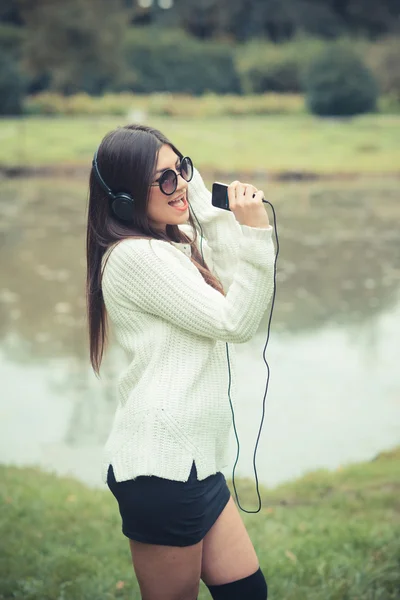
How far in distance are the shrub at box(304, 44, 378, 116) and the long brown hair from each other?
22.4m

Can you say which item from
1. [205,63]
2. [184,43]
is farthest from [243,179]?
[184,43]

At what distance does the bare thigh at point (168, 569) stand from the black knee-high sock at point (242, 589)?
9 cm

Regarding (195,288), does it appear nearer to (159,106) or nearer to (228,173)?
(228,173)

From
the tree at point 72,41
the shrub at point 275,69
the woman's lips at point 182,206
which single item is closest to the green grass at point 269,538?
the woman's lips at point 182,206

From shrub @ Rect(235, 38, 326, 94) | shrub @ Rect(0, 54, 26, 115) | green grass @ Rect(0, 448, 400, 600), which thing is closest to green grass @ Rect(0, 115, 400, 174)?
shrub @ Rect(0, 54, 26, 115)

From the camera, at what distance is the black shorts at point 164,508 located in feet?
5.26

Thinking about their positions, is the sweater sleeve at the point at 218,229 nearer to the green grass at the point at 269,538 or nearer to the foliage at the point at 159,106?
the green grass at the point at 269,538

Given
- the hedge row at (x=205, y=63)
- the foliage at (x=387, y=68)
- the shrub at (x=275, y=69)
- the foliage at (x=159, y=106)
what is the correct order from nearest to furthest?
the foliage at (x=159, y=106) → the foliage at (x=387, y=68) → the hedge row at (x=205, y=63) → the shrub at (x=275, y=69)

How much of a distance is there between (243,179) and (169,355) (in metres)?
16.3

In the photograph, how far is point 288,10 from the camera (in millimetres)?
35969

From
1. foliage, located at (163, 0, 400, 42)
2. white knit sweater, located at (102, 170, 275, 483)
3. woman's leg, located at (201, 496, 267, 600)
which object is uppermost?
foliage, located at (163, 0, 400, 42)

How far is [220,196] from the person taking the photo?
1.73 metres

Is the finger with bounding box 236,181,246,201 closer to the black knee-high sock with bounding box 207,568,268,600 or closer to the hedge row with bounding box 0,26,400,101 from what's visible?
the black knee-high sock with bounding box 207,568,268,600

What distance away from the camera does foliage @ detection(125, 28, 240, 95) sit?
3191 centimetres
